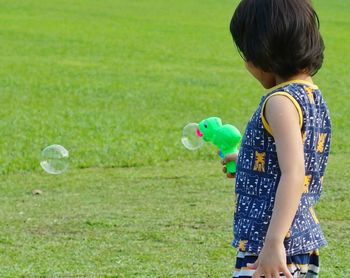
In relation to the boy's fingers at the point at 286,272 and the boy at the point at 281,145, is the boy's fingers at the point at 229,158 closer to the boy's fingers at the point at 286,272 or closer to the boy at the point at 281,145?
the boy at the point at 281,145

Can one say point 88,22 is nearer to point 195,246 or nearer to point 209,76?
point 209,76

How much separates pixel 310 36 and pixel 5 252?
151 inches

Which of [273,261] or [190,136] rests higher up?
[190,136]

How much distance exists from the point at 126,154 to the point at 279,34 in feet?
26.2

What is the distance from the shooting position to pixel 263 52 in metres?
3.14

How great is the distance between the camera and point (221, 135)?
3977 millimetres

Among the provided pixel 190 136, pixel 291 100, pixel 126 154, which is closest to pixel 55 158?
pixel 190 136

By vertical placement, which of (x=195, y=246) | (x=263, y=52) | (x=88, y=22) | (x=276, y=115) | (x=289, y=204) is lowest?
(x=195, y=246)

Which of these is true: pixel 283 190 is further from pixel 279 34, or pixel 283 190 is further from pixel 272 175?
pixel 279 34

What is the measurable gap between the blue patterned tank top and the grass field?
258cm

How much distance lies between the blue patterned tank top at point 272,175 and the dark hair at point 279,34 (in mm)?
104

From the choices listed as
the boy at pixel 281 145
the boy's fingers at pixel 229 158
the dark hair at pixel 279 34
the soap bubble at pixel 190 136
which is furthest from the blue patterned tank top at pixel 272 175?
the soap bubble at pixel 190 136

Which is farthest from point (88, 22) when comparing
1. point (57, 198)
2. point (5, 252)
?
point (5, 252)

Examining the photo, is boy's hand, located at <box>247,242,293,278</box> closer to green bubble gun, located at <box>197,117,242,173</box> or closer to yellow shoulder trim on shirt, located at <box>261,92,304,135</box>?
yellow shoulder trim on shirt, located at <box>261,92,304,135</box>
